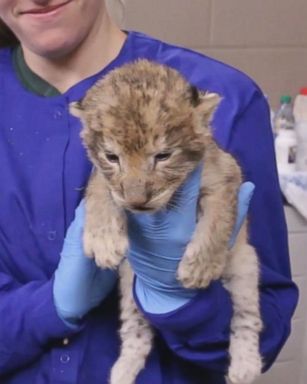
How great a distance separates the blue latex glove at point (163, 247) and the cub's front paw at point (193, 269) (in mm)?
16

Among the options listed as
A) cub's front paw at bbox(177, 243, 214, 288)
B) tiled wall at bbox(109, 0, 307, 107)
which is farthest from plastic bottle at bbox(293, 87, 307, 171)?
cub's front paw at bbox(177, 243, 214, 288)

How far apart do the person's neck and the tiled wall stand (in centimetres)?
90

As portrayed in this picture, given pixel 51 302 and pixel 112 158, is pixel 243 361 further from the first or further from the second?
pixel 112 158

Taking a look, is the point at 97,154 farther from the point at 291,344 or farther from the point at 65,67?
the point at 291,344

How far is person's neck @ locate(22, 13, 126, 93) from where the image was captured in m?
1.11

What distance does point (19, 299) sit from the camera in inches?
41.8

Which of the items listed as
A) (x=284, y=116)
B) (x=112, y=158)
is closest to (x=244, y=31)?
(x=284, y=116)

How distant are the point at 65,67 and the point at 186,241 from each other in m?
0.36

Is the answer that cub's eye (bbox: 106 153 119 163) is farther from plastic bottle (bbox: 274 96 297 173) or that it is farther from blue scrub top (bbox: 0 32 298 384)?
plastic bottle (bbox: 274 96 297 173)

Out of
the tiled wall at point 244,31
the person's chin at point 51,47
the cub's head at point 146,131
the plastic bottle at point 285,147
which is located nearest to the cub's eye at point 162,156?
the cub's head at point 146,131

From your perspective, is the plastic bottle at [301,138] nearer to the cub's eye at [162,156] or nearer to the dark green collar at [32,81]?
the dark green collar at [32,81]

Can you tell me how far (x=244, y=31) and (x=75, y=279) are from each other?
4.38ft

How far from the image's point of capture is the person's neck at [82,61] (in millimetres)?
1110

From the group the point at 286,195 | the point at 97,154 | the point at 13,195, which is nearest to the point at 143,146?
the point at 97,154
